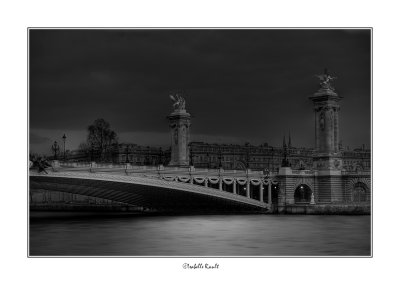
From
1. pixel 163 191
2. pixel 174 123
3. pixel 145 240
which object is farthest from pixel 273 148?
pixel 145 240

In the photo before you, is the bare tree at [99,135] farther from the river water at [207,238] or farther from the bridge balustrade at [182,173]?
the river water at [207,238]

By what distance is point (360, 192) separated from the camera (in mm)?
32094

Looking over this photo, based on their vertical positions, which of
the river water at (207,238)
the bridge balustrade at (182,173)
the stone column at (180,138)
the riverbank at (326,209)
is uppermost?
the stone column at (180,138)

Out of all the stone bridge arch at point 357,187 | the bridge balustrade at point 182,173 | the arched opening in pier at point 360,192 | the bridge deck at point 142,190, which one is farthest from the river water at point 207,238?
the arched opening in pier at point 360,192

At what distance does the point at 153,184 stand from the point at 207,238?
8.15 metres

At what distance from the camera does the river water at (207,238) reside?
1453 centimetres

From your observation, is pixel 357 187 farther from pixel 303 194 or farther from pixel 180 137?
pixel 180 137

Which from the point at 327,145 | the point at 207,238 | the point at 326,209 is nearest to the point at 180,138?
the point at 327,145

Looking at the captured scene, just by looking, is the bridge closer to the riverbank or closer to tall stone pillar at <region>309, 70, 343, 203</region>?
the riverbank

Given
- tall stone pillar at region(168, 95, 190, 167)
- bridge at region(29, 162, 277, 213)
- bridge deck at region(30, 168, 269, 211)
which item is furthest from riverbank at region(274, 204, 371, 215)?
tall stone pillar at region(168, 95, 190, 167)

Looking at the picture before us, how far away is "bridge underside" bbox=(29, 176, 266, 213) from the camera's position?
24.3 m

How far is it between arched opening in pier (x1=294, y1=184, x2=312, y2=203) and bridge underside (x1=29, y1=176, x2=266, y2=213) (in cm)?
398
